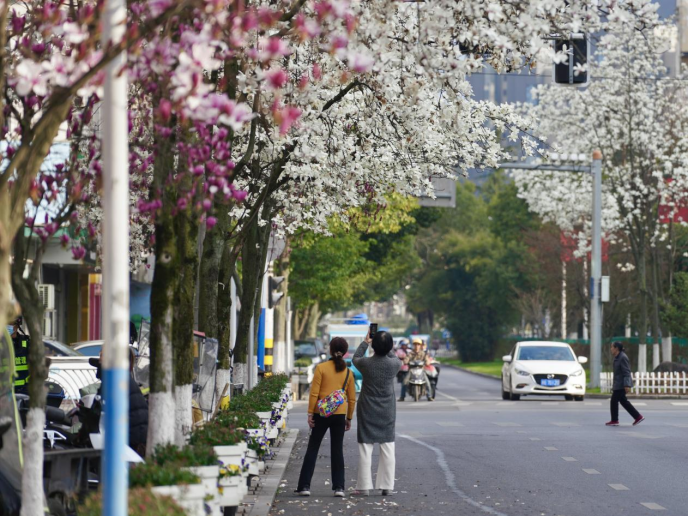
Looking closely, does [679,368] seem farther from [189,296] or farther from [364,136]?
[189,296]

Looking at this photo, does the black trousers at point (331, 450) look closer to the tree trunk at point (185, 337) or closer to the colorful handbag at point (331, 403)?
the colorful handbag at point (331, 403)

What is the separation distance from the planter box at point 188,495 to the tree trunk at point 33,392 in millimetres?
740

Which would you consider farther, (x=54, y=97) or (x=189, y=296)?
(x=189, y=296)

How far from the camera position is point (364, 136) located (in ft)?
51.7

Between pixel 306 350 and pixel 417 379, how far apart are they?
17394mm

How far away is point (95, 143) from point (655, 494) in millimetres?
6580

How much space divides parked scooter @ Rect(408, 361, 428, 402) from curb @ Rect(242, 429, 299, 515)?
48.1 ft

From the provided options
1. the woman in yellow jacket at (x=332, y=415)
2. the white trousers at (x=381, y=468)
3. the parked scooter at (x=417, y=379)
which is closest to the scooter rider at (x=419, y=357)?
the parked scooter at (x=417, y=379)

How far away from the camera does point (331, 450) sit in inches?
503

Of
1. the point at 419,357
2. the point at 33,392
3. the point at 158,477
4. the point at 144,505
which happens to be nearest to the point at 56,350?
the point at 419,357

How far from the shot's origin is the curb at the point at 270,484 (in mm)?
11242

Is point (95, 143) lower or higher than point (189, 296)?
higher

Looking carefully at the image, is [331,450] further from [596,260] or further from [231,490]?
[596,260]

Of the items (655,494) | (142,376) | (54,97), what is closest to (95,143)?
(54,97)
